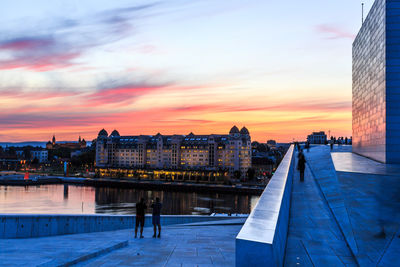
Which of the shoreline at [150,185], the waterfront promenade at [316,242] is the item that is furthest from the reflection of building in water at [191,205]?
the waterfront promenade at [316,242]

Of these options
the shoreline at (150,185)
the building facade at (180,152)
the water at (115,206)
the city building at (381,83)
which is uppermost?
the city building at (381,83)

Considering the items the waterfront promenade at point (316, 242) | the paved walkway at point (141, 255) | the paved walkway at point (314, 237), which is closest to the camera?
the paved walkway at point (314, 237)

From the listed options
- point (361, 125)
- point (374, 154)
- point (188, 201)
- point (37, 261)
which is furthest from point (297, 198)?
point (188, 201)

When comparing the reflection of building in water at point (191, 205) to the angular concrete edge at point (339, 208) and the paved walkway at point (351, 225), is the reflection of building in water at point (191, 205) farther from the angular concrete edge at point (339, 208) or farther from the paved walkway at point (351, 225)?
the paved walkway at point (351, 225)

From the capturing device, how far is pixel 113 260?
281 inches

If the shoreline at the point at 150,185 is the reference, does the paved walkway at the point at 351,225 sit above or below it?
above

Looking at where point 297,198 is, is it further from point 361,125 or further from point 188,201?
point 188,201

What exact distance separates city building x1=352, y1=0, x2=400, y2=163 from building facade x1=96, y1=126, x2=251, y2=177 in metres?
108

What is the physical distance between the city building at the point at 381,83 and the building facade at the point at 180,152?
353 ft

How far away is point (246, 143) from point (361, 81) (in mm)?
113347

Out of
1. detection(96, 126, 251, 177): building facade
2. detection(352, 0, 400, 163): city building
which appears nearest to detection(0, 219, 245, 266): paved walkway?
detection(352, 0, 400, 163): city building

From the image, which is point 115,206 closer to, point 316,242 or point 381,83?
point 381,83

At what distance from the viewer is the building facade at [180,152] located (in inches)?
5266

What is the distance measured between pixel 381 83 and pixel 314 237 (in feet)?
47.5
